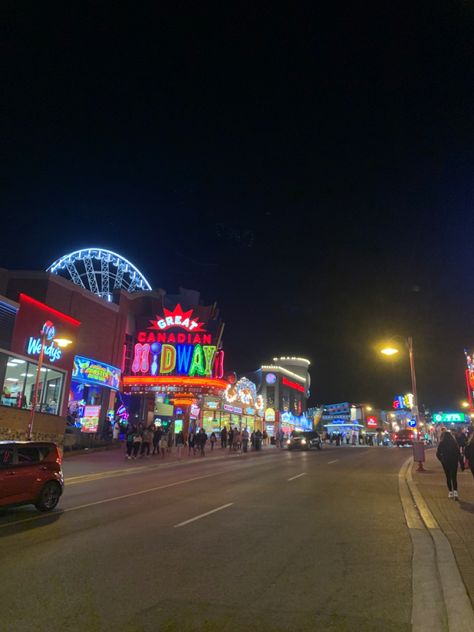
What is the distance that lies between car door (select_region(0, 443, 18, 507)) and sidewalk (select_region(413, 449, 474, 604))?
8223 millimetres

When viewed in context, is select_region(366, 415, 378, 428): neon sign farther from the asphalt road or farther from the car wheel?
the car wheel

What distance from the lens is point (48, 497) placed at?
1045 centimetres

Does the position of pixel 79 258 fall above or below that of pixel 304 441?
above

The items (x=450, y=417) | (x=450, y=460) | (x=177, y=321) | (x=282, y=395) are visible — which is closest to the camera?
(x=450, y=460)

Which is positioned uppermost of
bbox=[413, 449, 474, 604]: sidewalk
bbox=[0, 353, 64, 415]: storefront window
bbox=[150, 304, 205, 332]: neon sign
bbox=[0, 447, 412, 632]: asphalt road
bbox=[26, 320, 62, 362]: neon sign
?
bbox=[150, 304, 205, 332]: neon sign

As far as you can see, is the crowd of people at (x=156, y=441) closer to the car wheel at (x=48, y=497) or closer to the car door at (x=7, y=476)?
the car wheel at (x=48, y=497)

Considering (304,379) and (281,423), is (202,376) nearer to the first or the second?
(281,423)

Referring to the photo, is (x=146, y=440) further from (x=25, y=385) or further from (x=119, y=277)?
(x=119, y=277)

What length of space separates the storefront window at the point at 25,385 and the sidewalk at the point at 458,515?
60.5 feet

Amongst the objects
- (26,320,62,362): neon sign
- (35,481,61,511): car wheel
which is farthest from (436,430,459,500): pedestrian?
(26,320,62,362): neon sign

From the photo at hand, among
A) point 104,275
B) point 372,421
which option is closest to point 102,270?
point 104,275

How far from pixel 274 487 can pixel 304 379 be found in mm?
88081

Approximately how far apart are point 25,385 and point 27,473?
15.2 metres

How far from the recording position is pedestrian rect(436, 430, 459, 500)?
11.4m
